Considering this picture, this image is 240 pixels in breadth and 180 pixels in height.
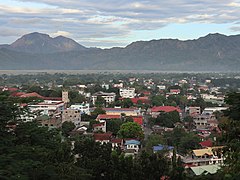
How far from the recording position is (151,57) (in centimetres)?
18062

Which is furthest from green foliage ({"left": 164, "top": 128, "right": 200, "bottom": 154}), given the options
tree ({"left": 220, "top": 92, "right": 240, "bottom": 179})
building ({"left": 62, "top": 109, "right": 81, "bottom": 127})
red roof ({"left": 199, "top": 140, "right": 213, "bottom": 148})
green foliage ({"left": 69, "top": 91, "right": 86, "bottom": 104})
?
green foliage ({"left": 69, "top": 91, "right": 86, "bottom": 104})

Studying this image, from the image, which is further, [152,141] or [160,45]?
[160,45]

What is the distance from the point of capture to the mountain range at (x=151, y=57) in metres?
168

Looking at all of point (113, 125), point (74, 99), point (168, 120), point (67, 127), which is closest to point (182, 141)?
point (113, 125)

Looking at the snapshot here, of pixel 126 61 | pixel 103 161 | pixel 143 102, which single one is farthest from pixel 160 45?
pixel 103 161

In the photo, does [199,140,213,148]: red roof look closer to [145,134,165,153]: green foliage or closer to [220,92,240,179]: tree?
[145,134,165,153]: green foliage

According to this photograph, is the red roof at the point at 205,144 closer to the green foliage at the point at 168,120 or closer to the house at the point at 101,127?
the house at the point at 101,127

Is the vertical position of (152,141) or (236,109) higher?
(236,109)

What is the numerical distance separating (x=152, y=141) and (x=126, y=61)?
157530 millimetres

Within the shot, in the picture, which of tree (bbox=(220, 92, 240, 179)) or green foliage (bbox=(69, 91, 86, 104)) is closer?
tree (bbox=(220, 92, 240, 179))

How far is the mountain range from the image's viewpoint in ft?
553

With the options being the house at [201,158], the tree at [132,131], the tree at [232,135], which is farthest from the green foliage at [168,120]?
the tree at [232,135]

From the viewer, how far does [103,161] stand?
9.38 metres

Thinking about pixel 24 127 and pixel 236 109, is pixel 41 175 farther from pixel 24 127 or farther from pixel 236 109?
pixel 236 109
